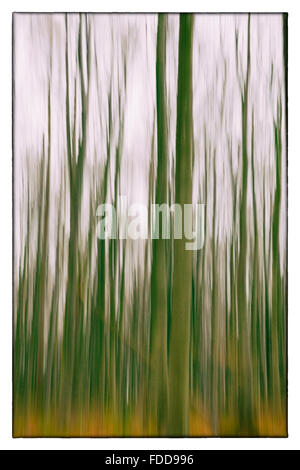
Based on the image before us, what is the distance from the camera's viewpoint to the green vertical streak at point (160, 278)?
1.74m

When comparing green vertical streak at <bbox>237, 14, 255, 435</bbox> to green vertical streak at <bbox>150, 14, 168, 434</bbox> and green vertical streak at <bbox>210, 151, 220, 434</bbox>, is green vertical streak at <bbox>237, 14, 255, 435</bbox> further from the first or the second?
green vertical streak at <bbox>150, 14, 168, 434</bbox>

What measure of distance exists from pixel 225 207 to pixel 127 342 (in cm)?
69

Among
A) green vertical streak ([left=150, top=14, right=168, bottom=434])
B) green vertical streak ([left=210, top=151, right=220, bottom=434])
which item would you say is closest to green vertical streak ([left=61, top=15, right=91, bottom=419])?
green vertical streak ([left=150, top=14, right=168, bottom=434])

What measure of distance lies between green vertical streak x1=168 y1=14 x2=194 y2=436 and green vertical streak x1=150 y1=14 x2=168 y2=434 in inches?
1.4

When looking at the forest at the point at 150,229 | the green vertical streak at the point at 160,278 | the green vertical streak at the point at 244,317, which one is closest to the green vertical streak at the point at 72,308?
the forest at the point at 150,229

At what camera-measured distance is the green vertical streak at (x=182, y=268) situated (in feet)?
5.71

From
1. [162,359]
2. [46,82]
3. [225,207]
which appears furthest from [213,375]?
[46,82]

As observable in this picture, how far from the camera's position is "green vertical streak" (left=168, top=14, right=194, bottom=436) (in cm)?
174

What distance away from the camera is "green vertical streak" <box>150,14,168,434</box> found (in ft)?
5.71

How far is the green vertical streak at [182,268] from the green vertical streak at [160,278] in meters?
0.04

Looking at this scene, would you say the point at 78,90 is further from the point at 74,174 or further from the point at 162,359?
the point at 162,359

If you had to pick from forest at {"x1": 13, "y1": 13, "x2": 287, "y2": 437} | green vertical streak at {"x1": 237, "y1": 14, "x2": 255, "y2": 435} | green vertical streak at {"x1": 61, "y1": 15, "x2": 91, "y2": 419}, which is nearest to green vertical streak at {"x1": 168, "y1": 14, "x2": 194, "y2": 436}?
forest at {"x1": 13, "y1": 13, "x2": 287, "y2": 437}

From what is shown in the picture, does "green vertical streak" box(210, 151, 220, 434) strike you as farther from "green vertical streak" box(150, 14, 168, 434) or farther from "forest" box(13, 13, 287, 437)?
"green vertical streak" box(150, 14, 168, 434)

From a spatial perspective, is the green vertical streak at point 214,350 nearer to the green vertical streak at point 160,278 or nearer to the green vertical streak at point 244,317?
the green vertical streak at point 244,317
